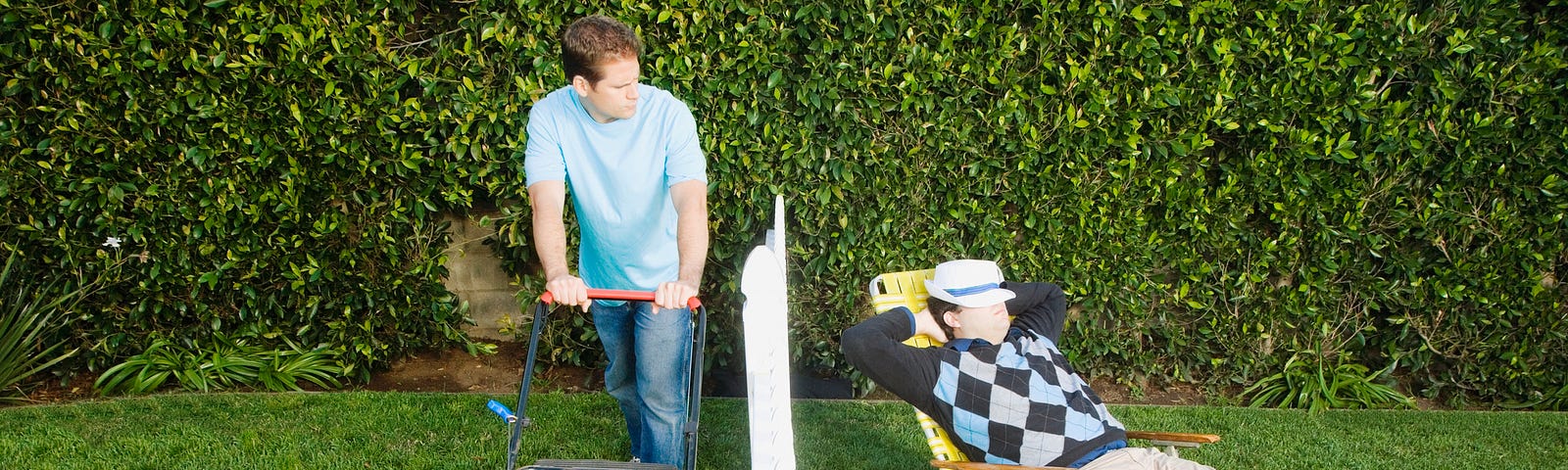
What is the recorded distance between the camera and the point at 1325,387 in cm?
488

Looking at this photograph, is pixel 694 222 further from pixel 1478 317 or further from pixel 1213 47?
pixel 1478 317

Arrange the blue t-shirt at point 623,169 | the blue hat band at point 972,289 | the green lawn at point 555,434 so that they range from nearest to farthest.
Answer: the blue t-shirt at point 623,169 < the blue hat band at point 972,289 < the green lawn at point 555,434

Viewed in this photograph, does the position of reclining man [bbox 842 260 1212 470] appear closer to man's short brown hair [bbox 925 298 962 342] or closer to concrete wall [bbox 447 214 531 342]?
man's short brown hair [bbox 925 298 962 342]

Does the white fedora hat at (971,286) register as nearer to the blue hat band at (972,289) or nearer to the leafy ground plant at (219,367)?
the blue hat band at (972,289)

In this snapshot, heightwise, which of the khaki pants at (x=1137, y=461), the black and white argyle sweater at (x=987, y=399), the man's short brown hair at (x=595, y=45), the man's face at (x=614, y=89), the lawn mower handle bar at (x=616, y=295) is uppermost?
the man's short brown hair at (x=595, y=45)

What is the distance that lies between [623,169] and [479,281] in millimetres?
2394

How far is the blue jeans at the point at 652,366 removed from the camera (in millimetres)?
3215

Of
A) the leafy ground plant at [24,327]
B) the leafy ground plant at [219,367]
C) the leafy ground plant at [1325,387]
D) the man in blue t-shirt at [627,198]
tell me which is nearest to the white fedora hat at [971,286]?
the man in blue t-shirt at [627,198]

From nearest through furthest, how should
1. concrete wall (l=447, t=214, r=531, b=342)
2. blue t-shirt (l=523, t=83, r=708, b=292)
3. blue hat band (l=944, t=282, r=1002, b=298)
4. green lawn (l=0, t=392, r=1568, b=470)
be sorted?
blue t-shirt (l=523, t=83, r=708, b=292) < blue hat band (l=944, t=282, r=1002, b=298) < green lawn (l=0, t=392, r=1568, b=470) < concrete wall (l=447, t=214, r=531, b=342)

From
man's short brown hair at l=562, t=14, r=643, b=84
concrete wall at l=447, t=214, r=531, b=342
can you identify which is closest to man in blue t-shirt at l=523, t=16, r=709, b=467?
man's short brown hair at l=562, t=14, r=643, b=84

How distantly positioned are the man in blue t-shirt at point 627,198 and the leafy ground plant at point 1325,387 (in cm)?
316

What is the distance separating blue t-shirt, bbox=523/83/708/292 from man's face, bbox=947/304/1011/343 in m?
0.99

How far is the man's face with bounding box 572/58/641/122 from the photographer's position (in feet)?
9.31

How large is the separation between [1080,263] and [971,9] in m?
1.30
